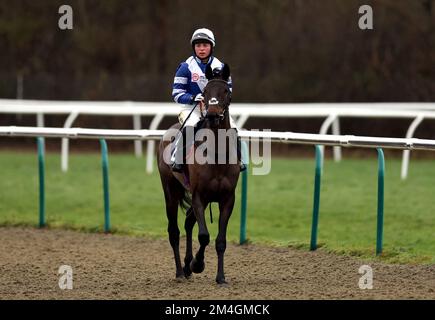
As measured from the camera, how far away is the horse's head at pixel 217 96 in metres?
7.60

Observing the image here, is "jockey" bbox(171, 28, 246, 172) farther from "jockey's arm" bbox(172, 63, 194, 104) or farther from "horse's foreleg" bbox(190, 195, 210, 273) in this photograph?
"horse's foreleg" bbox(190, 195, 210, 273)

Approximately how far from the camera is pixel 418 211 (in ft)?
40.9

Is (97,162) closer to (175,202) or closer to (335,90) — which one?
(335,90)

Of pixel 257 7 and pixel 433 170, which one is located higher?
pixel 257 7

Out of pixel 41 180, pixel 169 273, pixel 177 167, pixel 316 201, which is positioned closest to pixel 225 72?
pixel 177 167

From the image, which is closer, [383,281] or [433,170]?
[383,281]

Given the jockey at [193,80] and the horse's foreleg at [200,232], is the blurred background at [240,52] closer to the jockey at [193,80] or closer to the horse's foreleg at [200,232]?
the jockey at [193,80]

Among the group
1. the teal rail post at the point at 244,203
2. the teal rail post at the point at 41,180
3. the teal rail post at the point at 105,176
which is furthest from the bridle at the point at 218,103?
the teal rail post at the point at 41,180

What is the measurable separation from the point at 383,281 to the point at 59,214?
5960mm

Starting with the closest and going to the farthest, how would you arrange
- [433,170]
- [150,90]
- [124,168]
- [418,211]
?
[418,211] → [433,170] → [124,168] → [150,90]

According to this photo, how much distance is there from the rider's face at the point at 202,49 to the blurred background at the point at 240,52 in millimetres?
11742

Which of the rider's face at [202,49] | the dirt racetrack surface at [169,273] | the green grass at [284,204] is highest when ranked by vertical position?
the rider's face at [202,49]

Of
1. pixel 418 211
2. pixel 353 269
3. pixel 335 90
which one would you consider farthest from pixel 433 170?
pixel 353 269
